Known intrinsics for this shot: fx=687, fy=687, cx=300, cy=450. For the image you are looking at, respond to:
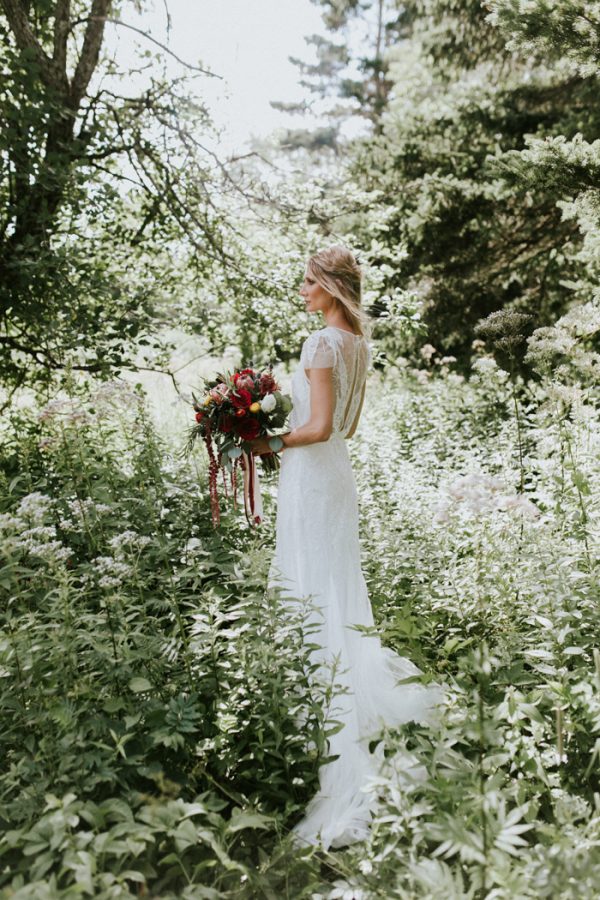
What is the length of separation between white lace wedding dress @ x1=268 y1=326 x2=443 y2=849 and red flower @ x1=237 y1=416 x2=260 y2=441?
280 millimetres

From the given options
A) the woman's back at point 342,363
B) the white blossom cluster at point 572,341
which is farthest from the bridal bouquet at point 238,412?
the white blossom cluster at point 572,341

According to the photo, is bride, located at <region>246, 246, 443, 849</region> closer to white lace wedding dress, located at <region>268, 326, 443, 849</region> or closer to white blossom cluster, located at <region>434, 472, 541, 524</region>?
white lace wedding dress, located at <region>268, 326, 443, 849</region>

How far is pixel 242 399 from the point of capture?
3562 mm

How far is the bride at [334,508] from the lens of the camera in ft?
11.3

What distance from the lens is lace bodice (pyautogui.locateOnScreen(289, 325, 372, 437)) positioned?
3.58 metres

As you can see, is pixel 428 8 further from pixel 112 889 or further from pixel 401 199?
pixel 112 889

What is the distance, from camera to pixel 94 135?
243 inches

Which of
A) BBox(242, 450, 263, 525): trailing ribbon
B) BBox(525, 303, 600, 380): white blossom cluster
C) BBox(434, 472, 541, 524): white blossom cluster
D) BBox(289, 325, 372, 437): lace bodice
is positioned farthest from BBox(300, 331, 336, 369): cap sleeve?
BBox(525, 303, 600, 380): white blossom cluster

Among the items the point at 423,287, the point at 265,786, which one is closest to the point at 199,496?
the point at 265,786

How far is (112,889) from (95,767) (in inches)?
28.3

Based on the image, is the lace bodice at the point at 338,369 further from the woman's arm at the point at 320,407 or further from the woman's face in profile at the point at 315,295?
the woman's face in profile at the point at 315,295

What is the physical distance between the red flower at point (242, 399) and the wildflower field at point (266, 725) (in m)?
0.76

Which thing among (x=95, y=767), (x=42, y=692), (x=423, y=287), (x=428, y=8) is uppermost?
(x=428, y=8)

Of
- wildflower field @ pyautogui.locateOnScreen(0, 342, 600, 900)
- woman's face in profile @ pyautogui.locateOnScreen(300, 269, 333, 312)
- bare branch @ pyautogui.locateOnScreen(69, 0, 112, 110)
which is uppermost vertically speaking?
bare branch @ pyautogui.locateOnScreen(69, 0, 112, 110)
